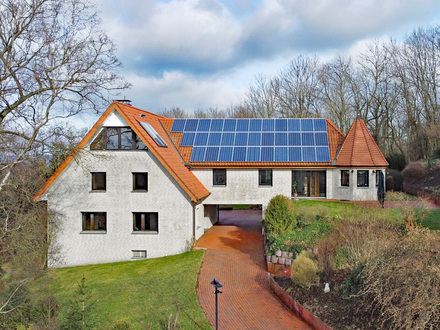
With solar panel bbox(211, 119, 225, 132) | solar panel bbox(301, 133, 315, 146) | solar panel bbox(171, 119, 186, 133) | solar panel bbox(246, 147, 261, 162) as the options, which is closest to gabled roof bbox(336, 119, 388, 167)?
solar panel bbox(301, 133, 315, 146)

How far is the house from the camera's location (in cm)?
1830

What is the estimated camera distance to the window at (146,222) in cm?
1858

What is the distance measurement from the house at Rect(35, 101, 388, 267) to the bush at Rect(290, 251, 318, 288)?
7.33 metres

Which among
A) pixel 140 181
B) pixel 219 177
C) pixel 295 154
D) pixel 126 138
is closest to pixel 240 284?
pixel 140 181

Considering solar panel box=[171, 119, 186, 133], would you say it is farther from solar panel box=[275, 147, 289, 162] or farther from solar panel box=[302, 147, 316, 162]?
solar panel box=[302, 147, 316, 162]

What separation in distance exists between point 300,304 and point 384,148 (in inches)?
1505

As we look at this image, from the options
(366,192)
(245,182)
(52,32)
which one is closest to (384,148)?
(366,192)

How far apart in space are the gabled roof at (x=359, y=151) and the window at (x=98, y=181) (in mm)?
14289

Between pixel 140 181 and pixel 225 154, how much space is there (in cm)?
618

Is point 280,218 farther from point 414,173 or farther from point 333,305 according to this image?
point 414,173

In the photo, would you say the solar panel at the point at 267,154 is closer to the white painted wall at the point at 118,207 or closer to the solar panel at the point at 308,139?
the solar panel at the point at 308,139

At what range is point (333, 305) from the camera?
10.3 metres

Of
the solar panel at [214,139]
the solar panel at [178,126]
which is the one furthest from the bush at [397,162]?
the solar panel at [178,126]

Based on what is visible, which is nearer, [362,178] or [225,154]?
[362,178]
